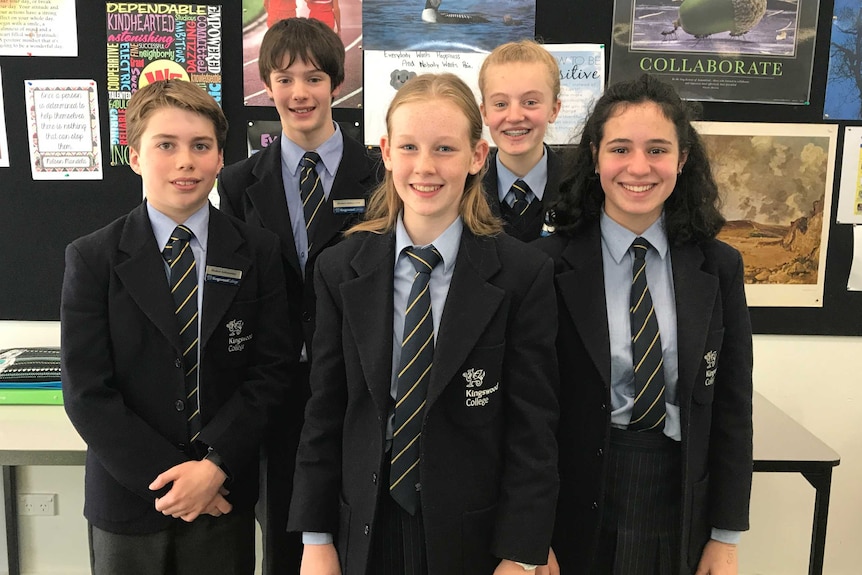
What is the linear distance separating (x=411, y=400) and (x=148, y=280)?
0.64 m

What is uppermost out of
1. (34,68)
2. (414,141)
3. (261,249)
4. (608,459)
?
(34,68)

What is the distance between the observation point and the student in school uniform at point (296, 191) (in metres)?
1.86

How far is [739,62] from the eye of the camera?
2.64m

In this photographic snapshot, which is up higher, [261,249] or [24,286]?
[261,249]

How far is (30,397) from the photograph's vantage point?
242 centimetres

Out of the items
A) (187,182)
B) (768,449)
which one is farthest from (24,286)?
(768,449)

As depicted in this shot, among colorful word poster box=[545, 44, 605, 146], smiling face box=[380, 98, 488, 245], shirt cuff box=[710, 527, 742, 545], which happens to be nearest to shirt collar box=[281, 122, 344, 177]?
smiling face box=[380, 98, 488, 245]

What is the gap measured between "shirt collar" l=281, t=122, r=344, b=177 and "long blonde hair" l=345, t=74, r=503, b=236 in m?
0.42

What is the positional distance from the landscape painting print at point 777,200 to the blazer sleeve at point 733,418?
1.24m

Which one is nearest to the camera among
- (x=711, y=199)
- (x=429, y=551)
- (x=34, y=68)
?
(x=429, y=551)

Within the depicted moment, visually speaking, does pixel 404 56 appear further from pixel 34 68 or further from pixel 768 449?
pixel 768 449

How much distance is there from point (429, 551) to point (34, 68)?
229 centimetres

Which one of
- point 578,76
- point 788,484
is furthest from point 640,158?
point 788,484

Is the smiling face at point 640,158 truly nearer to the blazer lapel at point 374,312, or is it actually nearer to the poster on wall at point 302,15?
the blazer lapel at point 374,312
